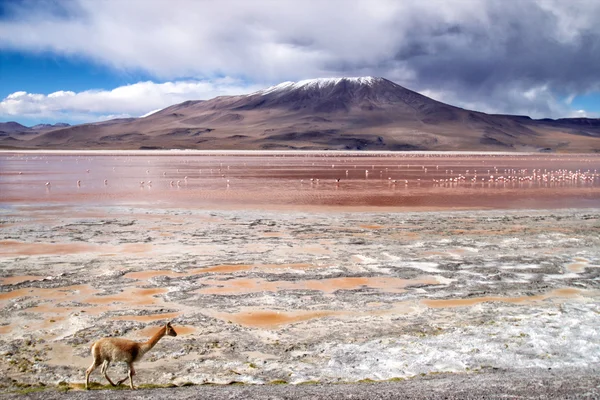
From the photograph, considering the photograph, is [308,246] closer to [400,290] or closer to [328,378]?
[400,290]

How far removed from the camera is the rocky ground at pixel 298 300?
6.98 m

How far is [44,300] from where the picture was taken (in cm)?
962

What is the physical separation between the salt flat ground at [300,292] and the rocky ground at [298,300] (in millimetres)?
39

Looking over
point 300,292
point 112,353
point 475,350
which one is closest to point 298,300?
point 300,292

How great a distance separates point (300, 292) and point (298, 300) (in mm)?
490

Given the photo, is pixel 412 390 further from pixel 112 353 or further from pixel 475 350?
pixel 112 353

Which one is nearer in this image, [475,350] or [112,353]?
[112,353]

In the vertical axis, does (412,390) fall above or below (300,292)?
above

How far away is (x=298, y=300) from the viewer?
9.83 meters

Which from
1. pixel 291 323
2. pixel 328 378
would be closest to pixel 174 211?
pixel 291 323

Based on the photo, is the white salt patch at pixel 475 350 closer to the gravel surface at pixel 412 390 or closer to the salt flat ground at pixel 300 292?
the salt flat ground at pixel 300 292

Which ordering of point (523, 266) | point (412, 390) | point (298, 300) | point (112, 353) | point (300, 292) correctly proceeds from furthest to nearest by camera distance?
point (523, 266)
point (300, 292)
point (298, 300)
point (112, 353)
point (412, 390)

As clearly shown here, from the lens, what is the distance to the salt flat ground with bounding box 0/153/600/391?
7066 millimetres

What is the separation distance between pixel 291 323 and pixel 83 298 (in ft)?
12.7
